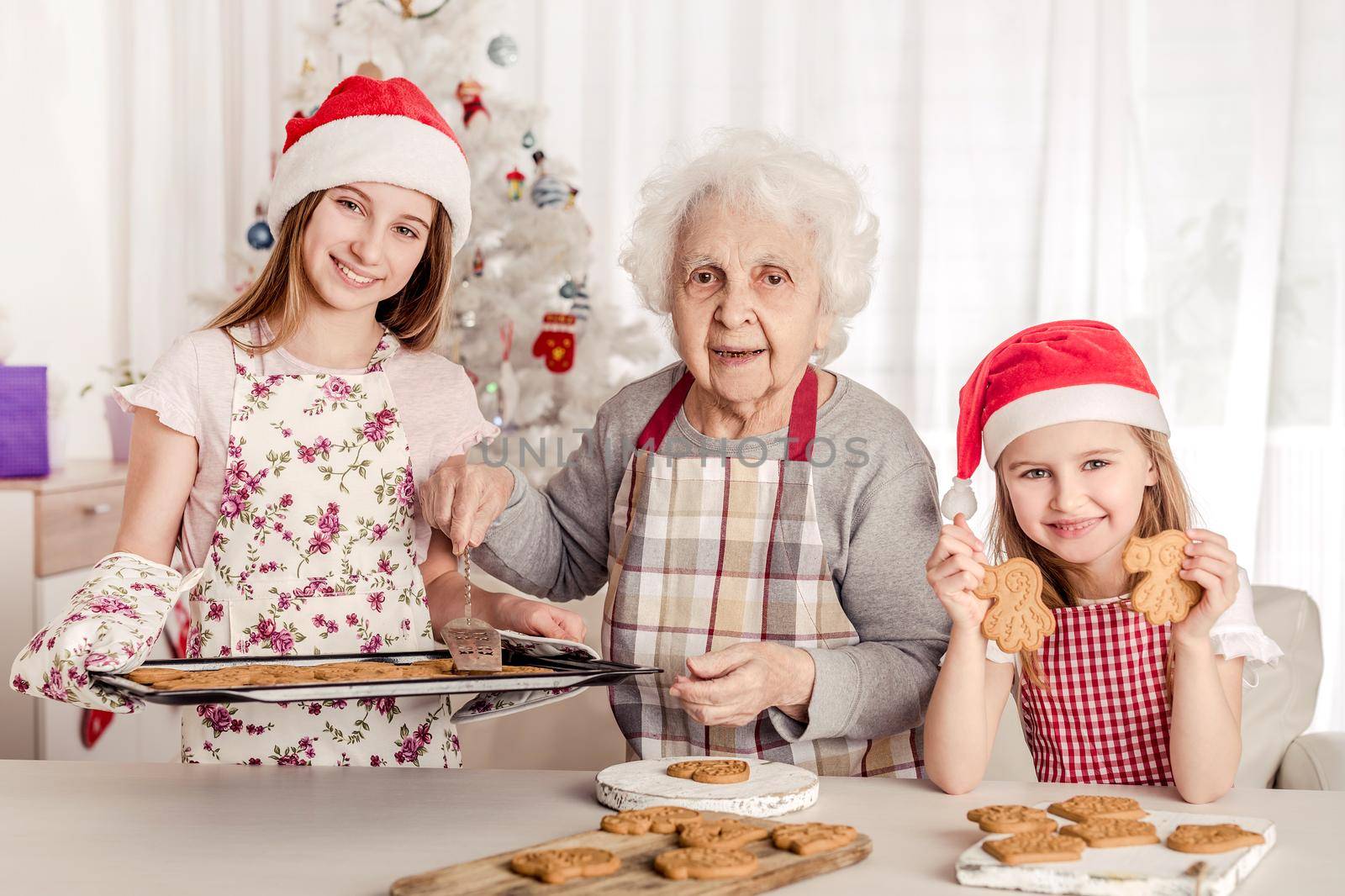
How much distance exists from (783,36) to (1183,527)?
12.0 feet

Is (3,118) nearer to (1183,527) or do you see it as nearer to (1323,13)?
(1183,527)

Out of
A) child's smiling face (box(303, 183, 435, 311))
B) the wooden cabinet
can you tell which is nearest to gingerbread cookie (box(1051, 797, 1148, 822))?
child's smiling face (box(303, 183, 435, 311))

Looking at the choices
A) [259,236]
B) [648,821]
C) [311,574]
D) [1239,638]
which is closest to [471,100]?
[259,236]

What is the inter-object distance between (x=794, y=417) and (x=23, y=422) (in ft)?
9.07

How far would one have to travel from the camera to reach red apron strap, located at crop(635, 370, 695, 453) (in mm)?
1808

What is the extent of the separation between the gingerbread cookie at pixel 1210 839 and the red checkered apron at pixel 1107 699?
43 cm

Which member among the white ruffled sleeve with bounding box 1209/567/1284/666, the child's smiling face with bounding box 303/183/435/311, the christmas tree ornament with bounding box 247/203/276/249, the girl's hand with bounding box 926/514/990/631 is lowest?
the white ruffled sleeve with bounding box 1209/567/1284/666

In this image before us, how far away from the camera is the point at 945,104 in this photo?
4.64 m

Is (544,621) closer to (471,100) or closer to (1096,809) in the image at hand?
(1096,809)

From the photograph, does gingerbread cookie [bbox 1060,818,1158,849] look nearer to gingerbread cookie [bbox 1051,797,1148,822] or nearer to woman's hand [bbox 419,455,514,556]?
gingerbread cookie [bbox 1051,797,1148,822]

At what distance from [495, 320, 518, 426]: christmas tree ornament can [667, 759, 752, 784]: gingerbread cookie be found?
2.94 metres

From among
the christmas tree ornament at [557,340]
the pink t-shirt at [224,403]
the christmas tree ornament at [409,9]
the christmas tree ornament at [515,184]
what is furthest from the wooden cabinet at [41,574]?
the pink t-shirt at [224,403]

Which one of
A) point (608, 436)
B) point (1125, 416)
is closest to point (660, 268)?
point (608, 436)

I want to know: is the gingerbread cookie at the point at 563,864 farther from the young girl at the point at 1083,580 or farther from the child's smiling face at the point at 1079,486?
the child's smiling face at the point at 1079,486
